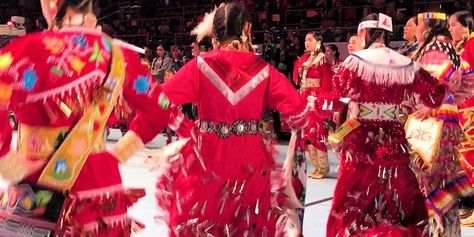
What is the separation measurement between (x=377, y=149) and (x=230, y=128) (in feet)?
2.47

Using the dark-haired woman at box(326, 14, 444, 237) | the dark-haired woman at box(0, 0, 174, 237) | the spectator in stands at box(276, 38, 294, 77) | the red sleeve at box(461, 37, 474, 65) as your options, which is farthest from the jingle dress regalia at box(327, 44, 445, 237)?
the spectator in stands at box(276, 38, 294, 77)

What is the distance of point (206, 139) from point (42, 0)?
1.01 meters

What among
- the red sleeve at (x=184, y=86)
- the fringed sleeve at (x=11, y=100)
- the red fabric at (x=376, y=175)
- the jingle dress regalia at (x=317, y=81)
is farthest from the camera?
the jingle dress regalia at (x=317, y=81)

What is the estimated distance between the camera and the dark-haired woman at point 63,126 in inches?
67.7

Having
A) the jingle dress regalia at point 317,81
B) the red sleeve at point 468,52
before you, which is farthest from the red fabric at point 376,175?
the jingle dress regalia at point 317,81

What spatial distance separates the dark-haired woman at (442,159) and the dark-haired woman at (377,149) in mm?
336

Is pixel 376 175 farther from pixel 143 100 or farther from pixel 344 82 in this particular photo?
pixel 143 100

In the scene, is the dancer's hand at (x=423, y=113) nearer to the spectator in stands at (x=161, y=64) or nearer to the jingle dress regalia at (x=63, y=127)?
the jingle dress regalia at (x=63, y=127)

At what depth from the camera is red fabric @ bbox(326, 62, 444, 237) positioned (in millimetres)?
2895

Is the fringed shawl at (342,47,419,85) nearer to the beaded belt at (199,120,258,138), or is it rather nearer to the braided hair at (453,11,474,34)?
the beaded belt at (199,120,258,138)

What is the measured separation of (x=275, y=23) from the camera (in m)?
11.8

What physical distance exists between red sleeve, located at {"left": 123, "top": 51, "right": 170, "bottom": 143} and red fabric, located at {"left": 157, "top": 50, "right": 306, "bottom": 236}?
0.60m

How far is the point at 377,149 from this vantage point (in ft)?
9.64

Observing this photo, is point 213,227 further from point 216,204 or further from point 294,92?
point 294,92
